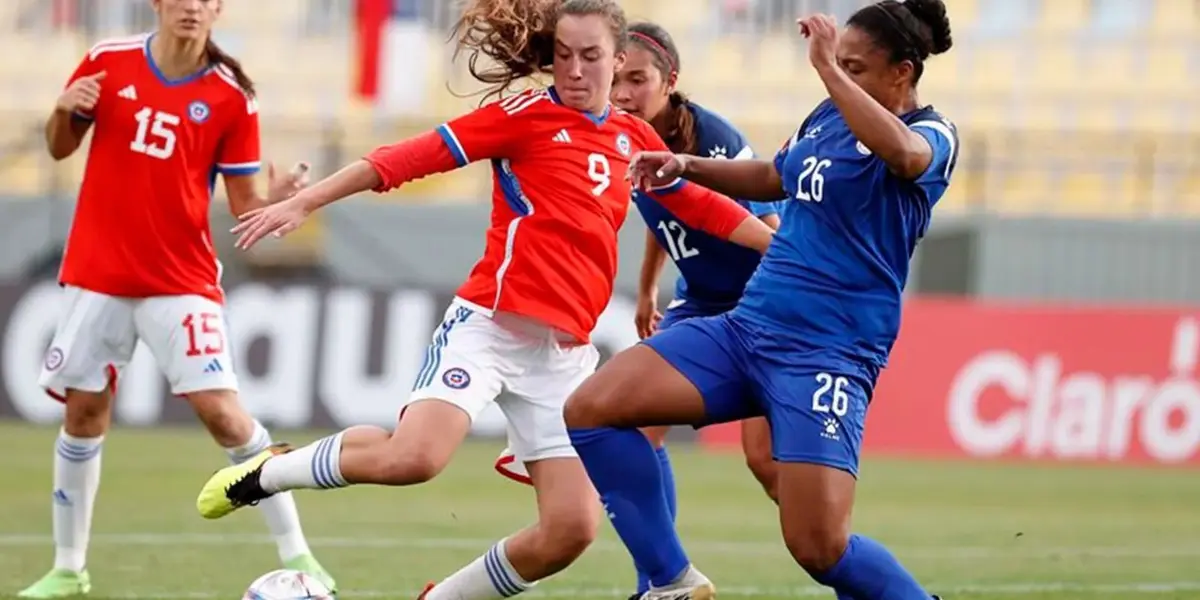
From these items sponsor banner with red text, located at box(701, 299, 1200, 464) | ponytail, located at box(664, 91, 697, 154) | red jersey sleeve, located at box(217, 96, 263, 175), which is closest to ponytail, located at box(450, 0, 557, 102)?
ponytail, located at box(664, 91, 697, 154)

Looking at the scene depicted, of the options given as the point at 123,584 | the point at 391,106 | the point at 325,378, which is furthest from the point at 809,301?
the point at 391,106

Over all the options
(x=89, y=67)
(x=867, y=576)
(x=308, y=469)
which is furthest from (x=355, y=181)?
(x=89, y=67)

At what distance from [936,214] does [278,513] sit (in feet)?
43.5

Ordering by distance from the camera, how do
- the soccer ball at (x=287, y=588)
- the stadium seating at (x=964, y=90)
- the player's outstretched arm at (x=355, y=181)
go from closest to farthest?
the player's outstretched arm at (x=355, y=181)
the soccer ball at (x=287, y=588)
the stadium seating at (x=964, y=90)

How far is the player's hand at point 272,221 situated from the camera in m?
6.32

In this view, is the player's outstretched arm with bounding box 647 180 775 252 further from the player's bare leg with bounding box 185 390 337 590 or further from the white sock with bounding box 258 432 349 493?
the player's bare leg with bounding box 185 390 337 590

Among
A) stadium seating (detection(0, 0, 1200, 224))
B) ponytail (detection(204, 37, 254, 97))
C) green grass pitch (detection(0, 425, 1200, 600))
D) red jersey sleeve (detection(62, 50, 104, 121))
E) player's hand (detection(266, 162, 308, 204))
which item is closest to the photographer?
player's hand (detection(266, 162, 308, 204))

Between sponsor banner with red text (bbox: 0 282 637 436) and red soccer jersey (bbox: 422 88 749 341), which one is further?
sponsor banner with red text (bbox: 0 282 637 436)

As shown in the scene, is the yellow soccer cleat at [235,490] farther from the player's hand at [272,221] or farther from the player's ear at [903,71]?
the player's ear at [903,71]

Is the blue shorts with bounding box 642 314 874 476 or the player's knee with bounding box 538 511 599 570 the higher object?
the blue shorts with bounding box 642 314 874 476

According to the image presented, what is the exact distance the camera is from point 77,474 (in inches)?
329

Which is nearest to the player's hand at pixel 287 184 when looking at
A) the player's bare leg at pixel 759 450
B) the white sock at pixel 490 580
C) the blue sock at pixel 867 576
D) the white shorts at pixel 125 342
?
the white shorts at pixel 125 342

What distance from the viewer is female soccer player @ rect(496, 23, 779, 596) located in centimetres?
793

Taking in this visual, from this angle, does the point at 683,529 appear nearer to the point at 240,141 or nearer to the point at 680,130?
the point at 680,130
